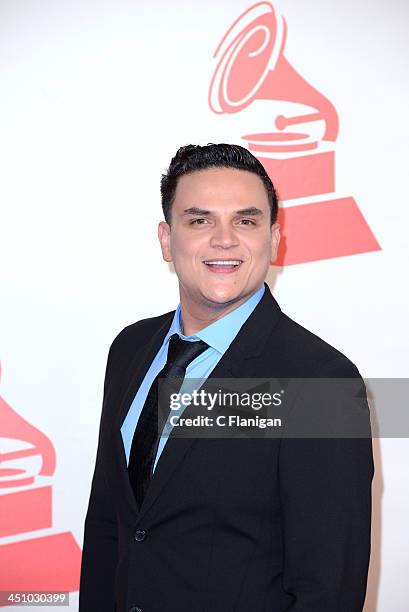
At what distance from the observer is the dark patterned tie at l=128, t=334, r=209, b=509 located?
1677mm

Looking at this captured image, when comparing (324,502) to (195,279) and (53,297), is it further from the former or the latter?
(53,297)

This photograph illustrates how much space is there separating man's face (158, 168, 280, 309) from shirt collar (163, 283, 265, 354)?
2cm

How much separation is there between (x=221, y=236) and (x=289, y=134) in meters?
1.07

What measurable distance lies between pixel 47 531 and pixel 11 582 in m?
0.24

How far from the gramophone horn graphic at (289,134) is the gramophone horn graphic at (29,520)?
115cm

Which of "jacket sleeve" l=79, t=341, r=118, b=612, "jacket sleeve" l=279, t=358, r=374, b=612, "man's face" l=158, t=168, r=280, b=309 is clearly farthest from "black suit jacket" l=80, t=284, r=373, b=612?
"jacket sleeve" l=79, t=341, r=118, b=612

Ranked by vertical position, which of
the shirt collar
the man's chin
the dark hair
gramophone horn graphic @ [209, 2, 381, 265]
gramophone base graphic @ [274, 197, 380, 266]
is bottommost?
the shirt collar

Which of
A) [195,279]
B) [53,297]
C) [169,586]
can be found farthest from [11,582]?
[195,279]

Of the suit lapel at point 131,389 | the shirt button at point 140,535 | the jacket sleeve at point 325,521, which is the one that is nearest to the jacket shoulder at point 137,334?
the suit lapel at point 131,389

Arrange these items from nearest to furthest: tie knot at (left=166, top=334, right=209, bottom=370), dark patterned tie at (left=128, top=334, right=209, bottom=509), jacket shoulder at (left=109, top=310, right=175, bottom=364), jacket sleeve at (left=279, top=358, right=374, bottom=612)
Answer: jacket sleeve at (left=279, top=358, right=374, bottom=612), dark patterned tie at (left=128, top=334, right=209, bottom=509), tie knot at (left=166, top=334, right=209, bottom=370), jacket shoulder at (left=109, top=310, right=175, bottom=364)

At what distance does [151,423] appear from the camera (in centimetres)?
174

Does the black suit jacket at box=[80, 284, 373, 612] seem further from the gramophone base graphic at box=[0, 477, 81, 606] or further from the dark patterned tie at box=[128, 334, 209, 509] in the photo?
the gramophone base graphic at box=[0, 477, 81, 606]

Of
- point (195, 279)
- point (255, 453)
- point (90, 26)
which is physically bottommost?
point (255, 453)

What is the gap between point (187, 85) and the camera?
2.69m
